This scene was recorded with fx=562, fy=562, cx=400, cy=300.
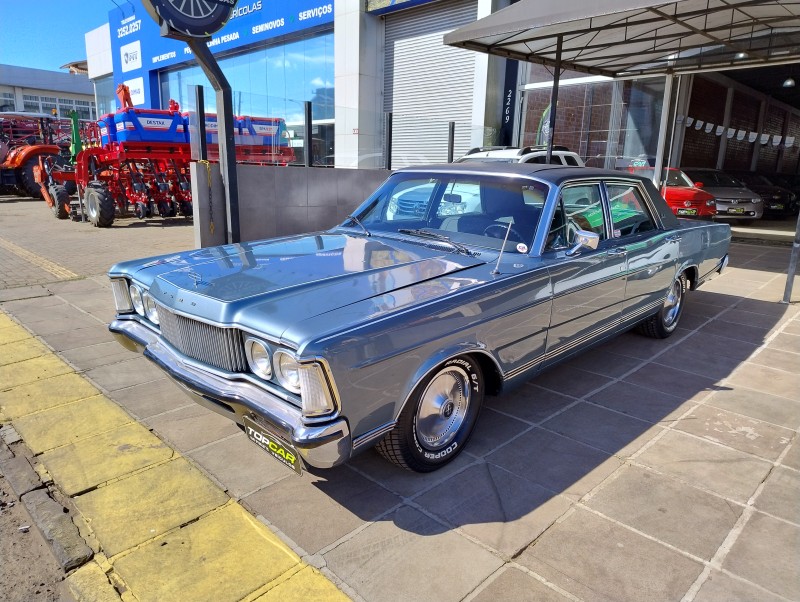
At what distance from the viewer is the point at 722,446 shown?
3451mm

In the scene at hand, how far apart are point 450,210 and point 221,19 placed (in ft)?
15.9

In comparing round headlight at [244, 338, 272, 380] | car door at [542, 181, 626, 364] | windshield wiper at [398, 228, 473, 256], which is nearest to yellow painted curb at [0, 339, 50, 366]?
round headlight at [244, 338, 272, 380]

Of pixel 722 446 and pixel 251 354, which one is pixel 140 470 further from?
pixel 722 446

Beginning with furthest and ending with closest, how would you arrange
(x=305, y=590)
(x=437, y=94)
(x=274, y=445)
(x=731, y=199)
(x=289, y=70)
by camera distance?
(x=289, y=70) < (x=437, y=94) < (x=731, y=199) < (x=274, y=445) < (x=305, y=590)

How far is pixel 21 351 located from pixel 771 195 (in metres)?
20.2

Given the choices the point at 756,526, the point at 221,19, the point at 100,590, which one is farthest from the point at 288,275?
the point at 221,19

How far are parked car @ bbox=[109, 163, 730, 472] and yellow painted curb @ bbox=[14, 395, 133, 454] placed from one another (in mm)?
560

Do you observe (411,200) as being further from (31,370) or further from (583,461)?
(31,370)

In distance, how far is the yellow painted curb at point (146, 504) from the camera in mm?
2600

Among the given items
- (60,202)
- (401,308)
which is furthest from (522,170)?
(60,202)

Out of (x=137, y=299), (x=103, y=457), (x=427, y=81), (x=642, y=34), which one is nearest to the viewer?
(x=103, y=457)

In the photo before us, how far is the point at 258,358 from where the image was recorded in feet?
8.50

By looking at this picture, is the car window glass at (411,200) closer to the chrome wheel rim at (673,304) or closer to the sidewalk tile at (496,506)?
the sidewalk tile at (496,506)

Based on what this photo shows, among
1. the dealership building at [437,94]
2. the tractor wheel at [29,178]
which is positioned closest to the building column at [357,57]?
the dealership building at [437,94]
